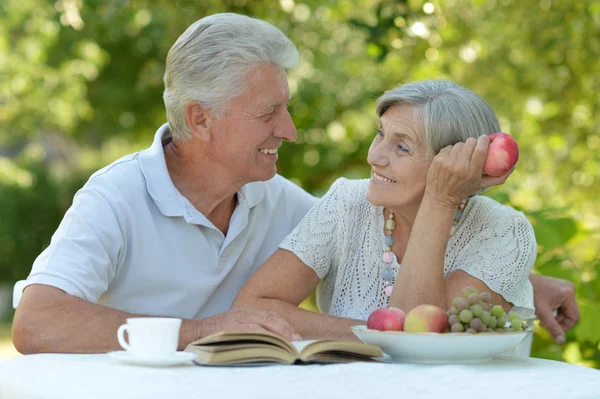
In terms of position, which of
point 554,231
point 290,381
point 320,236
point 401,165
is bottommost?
point 290,381

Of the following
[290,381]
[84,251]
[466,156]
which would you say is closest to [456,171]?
[466,156]

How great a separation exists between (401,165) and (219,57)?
82 centimetres

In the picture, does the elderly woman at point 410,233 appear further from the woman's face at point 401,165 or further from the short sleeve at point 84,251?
the short sleeve at point 84,251

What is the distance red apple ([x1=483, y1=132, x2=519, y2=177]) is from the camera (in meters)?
2.94

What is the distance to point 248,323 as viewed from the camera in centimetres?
262

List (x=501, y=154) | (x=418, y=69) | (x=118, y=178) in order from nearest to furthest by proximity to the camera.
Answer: (x=501, y=154) < (x=118, y=178) < (x=418, y=69)

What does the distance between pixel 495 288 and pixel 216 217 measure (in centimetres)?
116

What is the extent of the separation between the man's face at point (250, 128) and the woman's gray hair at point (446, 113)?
1.69 feet

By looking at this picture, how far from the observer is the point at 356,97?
10.0 meters

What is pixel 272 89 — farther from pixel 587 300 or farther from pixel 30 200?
pixel 30 200

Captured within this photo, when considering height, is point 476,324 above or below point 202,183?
below

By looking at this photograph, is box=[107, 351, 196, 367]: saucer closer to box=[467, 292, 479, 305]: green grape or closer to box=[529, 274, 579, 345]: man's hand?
box=[467, 292, 479, 305]: green grape

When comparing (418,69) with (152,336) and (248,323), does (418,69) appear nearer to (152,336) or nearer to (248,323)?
(248,323)

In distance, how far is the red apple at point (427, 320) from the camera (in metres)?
2.42
